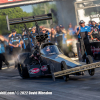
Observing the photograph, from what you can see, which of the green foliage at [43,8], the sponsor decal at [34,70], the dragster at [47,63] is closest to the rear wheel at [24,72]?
the dragster at [47,63]

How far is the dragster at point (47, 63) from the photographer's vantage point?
26.4 ft

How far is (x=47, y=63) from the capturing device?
9234 millimetres

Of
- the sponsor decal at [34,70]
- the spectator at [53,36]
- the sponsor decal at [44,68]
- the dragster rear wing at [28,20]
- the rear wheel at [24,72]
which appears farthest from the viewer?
the spectator at [53,36]

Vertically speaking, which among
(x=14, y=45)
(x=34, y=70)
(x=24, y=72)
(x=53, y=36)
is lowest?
(x=24, y=72)

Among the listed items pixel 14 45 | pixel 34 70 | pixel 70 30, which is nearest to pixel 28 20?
pixel 34 70

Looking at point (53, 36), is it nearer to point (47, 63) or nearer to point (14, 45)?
point (14, 45)

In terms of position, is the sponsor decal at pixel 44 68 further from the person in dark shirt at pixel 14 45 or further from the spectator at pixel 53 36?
the spectator at pixel 53 36

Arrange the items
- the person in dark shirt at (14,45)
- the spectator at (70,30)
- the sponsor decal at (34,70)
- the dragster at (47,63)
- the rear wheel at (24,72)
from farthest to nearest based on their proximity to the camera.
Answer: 1. the spectator at (70,30)
2. the person in dark shirt at (14,45)
3. the rear wheel at (24,72)
4. the sponsor decal at (34,70)
5. the dragster at (47,63)

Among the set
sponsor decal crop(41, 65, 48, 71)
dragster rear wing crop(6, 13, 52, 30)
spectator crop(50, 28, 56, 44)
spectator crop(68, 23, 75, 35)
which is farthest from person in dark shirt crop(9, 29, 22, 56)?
sponsor decal crop(41, 65, 48, 71)

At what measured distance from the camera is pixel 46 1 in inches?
964

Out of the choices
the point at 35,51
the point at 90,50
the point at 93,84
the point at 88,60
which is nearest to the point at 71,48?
the point at 90,50

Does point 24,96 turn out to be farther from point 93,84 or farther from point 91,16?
point 91,16

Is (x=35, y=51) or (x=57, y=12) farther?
(x=57, y=12)

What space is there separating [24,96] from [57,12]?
15.5 metres
